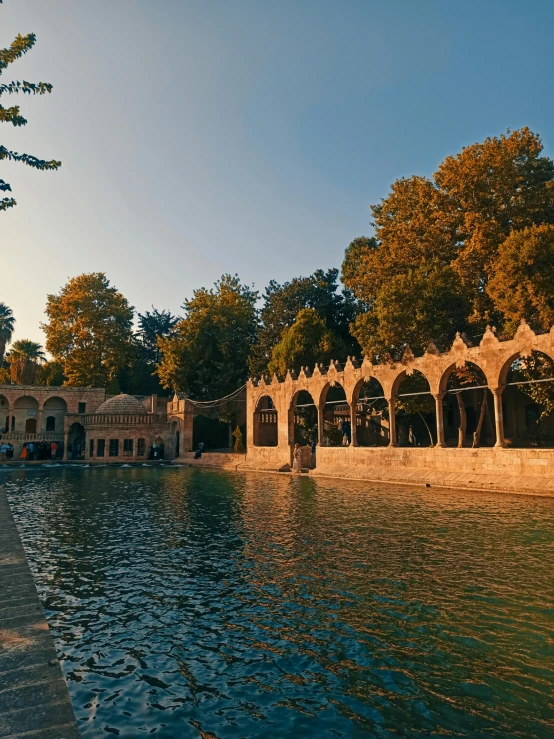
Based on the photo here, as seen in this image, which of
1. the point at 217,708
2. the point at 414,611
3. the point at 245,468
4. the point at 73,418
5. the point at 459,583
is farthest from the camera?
the point at 73,418

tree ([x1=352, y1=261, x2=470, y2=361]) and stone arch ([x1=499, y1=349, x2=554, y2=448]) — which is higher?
tree ([x1=352, y1=261, x2=470, y2=361])

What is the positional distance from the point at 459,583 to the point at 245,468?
82.9ft

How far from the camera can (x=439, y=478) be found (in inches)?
829

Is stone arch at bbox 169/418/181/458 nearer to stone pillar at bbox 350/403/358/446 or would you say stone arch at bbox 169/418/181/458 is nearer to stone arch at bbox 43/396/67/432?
stone arch at bbox 43/396/67/432

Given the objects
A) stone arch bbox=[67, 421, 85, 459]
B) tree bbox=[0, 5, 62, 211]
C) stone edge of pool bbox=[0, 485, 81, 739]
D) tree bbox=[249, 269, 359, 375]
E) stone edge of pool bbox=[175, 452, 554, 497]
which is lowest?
stone edge of pool bbox=[0, 485, 81, 739]

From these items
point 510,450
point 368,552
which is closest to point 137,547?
point 368,552

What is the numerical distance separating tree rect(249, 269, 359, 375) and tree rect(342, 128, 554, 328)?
9934mm

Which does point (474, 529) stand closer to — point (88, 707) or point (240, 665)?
point (240, 665)

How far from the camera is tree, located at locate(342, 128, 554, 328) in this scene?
25.8 meters

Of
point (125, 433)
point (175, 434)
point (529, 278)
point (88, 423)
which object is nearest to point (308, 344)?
point (175, 434)

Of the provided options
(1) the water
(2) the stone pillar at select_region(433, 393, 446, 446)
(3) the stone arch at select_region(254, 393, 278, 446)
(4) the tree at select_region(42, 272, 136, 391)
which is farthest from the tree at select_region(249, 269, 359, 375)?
(1) the water

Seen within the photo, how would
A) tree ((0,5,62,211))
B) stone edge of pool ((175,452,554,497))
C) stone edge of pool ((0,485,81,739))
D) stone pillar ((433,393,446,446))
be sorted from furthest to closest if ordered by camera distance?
stone pillar ((433,393,446,446)) < stone edge of pool ((175,452,554,497)) < tree ((0,5,62,211)) < stone edge of pool ((0,485,81,739))

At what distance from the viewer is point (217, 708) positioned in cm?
470

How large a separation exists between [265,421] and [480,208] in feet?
66.9
